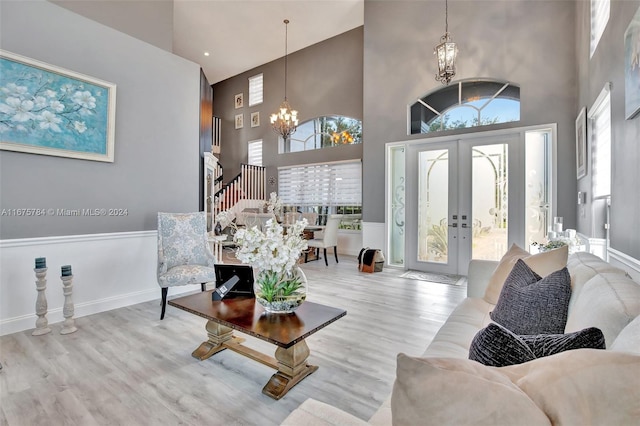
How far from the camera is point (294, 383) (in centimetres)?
200

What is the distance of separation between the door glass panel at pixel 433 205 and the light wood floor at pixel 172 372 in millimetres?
1963

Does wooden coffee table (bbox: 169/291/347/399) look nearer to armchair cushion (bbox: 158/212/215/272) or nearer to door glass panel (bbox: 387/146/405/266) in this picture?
armchair cushion (bbox: 158/212/215/272)

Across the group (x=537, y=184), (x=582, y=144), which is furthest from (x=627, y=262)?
(x=537, y=184)

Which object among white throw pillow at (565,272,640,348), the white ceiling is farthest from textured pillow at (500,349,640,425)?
the white ceiling

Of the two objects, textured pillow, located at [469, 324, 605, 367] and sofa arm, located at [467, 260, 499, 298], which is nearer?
textured pillow, located at [469, 324, 605, 367]

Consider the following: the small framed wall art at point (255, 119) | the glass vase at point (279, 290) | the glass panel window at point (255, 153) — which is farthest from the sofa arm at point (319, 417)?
the small framed wall art at point (255, 119)

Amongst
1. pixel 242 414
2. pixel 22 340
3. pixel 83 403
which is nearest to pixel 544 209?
pixel 242 414

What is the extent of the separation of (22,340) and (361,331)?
2951 mm

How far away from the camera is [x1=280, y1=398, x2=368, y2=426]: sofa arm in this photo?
764 millimetres

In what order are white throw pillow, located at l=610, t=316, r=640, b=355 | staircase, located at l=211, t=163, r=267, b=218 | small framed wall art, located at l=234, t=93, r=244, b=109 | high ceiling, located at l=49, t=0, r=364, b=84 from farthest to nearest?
1. small framed wall art, located at l=234, t=93, r=244, b=109
2. staircase, located at l=211, t=163, r=267, b=218
3. high ceiling, located at l=49, t=0, r=364, b=84
4. white throw pillow, located at l=610, t=316, r=640, b=355

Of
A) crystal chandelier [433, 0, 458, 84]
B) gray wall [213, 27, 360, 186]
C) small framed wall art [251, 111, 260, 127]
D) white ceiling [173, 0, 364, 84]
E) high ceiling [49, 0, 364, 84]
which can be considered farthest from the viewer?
small framed wall art [251, 111, 260, 127]

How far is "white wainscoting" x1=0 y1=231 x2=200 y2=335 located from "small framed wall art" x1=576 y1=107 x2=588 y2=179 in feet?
16.4

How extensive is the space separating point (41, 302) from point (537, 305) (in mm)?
3854

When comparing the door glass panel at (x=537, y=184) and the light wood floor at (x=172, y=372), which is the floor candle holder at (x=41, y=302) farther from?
the door glass panel at (x=537, y=184)
